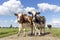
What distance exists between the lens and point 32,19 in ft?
63.3

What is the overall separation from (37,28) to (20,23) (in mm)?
1920

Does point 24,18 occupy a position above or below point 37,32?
above

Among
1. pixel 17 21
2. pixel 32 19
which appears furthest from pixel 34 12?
pixel 17 21

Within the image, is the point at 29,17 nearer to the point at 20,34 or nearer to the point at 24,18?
the point at 24,18

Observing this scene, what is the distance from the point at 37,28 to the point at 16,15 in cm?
270

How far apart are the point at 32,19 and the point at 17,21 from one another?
1616mm

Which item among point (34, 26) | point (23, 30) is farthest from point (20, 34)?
point (34, 26)

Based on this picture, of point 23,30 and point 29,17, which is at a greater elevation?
point 29,17

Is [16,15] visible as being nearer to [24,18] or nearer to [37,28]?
[24,18]

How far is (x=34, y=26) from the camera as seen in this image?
64.5 ft

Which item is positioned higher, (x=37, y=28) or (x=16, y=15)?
(x=16, y=15)

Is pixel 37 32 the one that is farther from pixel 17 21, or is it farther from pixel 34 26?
pixel 17 21

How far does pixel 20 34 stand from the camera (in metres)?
19.4

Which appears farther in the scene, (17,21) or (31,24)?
(31,24)
